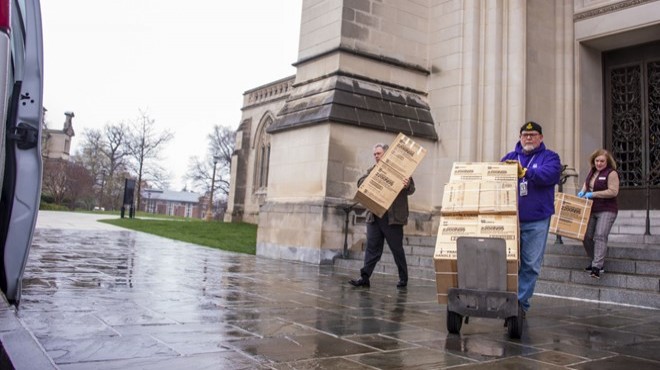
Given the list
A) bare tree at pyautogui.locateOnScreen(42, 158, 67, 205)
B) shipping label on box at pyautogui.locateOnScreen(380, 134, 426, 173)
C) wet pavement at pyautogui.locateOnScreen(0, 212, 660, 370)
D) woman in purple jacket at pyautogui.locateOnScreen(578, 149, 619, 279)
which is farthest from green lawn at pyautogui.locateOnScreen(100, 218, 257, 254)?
bare tree at pyautogui.locateOnScreen(42, 158, 67, 205)

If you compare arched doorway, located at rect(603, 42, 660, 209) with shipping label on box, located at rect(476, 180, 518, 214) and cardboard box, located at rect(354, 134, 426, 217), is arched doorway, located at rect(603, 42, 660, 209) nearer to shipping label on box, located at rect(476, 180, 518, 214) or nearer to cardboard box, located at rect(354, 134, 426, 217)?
cardboard box, located at rect(354, 134, 426, 217)

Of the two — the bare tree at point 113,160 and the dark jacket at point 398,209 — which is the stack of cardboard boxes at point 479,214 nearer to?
the dark jacket at point 398,209

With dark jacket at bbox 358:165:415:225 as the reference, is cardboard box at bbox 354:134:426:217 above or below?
above

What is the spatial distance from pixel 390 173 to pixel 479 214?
224 centimetres

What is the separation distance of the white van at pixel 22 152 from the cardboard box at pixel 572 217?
20.5ft

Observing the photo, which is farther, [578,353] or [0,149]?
[578,353]

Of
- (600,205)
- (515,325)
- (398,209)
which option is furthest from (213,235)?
(515,325)

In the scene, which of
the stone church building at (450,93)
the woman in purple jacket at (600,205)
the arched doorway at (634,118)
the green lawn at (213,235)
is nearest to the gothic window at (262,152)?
the green lawn at (213,235)

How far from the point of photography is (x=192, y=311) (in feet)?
15.3

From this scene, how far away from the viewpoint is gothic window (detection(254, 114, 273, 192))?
33938mm

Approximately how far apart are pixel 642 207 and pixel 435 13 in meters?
6.31

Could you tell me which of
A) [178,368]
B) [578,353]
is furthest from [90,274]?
[578,353]

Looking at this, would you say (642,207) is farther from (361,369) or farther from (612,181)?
(361,369)

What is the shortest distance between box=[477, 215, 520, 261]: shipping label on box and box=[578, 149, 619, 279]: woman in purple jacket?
131 inches
